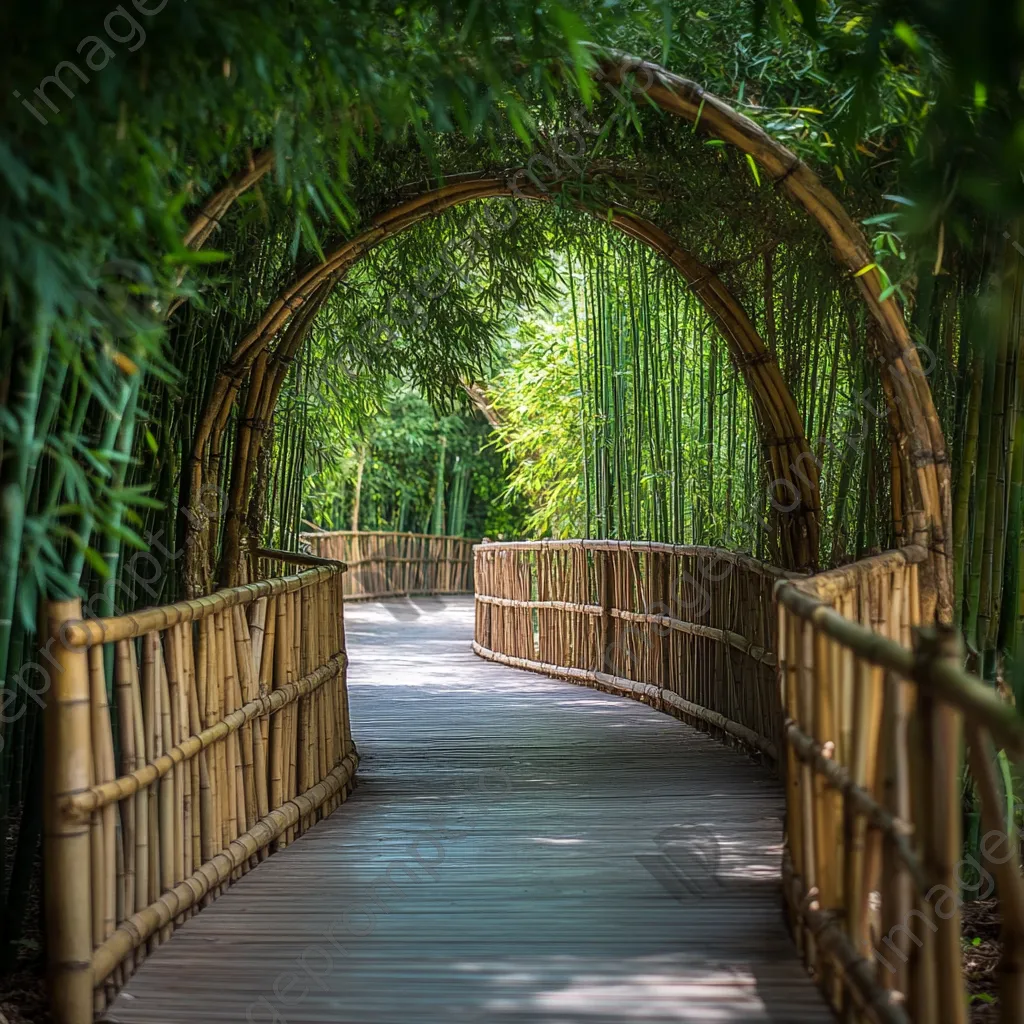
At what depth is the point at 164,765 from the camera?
7.79ft

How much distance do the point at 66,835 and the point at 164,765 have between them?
36cm

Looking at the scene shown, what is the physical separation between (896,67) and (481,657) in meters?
5.94

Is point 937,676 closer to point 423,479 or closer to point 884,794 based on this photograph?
point 884,794

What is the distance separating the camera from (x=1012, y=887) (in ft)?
4.98

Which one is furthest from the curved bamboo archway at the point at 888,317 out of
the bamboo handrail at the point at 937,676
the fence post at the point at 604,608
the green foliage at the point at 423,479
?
the green foliage at the point at 423,479

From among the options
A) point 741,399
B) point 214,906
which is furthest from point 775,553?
point 214,906

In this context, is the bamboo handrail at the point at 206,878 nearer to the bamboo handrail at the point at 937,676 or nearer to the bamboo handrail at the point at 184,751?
the bamboo handrail at the point at 184,751

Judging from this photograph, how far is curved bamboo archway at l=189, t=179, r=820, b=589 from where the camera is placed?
3730 mm

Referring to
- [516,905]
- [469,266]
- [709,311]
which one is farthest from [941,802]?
[469,266]

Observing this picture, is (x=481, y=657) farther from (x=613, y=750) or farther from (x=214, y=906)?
(x=214, y=906)

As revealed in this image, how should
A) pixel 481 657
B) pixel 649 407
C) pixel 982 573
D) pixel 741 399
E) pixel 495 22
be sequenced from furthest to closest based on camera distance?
pixel 481 657
pixel 649 407
pixel 741 399
pixel 982 573
pixel 495 22

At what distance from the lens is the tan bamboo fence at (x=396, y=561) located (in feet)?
41.2

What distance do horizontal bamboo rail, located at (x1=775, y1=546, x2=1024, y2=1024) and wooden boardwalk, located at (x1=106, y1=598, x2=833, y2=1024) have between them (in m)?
0.19

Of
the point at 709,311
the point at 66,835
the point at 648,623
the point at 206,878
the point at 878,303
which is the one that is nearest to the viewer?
the point at 66,835
